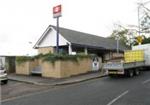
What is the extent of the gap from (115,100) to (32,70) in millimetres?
17247

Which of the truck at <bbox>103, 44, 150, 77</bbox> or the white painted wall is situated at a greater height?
the white painted wall

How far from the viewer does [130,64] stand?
2369 cm

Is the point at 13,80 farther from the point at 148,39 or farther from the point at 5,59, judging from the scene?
the point at 148,39

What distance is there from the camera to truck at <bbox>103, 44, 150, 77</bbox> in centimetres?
2262

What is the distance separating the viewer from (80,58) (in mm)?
26062

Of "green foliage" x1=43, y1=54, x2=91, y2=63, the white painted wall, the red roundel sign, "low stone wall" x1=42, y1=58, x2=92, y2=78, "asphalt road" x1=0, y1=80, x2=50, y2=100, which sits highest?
the red roundel sign

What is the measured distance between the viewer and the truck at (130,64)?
22625 mm

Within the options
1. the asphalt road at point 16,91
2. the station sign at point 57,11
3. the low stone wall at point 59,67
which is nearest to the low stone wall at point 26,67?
the low stone wall at point 59,67

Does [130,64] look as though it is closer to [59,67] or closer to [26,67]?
[59,67]

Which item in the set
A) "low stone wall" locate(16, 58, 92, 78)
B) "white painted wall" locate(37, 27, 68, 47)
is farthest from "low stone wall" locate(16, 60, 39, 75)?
"white painted wall" locate(37, 27, 68, 47)

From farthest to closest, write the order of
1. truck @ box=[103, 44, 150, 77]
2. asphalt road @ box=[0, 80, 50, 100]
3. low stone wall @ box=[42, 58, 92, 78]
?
low stone wall @ box=[42, 58, 92, 78] → truck @ box=[103, 44, 150, 77] → asphalt road @ box=[0, 80, 50, 100]

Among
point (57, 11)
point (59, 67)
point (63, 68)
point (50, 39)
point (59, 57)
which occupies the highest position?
point (57, 11)

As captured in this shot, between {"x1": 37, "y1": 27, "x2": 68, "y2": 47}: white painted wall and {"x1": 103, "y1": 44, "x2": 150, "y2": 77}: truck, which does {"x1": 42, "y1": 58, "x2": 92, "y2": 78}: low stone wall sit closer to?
{"x1": 103, "y1": 44, "x2": 150, "y2": 77}: truck

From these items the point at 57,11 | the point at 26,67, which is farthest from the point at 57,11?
the point at 26,67
